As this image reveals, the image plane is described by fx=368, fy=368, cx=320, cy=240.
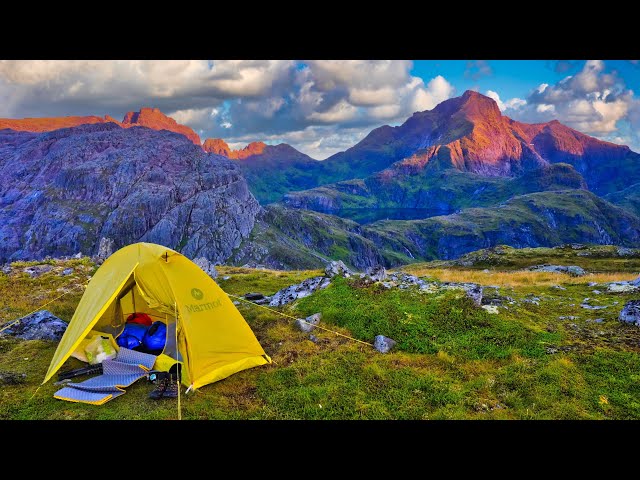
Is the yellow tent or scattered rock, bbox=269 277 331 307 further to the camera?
scattered rock, bbox=269 277 331 307

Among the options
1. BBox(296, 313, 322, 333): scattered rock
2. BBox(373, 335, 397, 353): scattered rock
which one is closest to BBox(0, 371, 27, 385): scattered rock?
BBox(296, 313, 322, 333): scattered rock

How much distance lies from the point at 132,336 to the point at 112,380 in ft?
9.00

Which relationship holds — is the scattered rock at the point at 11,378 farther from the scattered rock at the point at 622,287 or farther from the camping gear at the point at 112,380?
the scattered rock at the point at 622,287

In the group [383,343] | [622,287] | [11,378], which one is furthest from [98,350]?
[622,287]

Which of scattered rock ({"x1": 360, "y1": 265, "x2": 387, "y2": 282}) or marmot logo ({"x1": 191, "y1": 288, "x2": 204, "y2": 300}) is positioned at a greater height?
marmot logo ({"x1": 191, "y1": 288, "x2": 204, "y2": 300})

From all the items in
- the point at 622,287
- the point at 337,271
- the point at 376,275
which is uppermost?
the point at 337,271

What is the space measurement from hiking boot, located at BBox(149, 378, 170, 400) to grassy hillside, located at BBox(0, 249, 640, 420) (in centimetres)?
23

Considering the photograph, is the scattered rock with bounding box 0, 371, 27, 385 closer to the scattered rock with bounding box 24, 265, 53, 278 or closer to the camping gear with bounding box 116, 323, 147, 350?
the camping gear with bounding box 116, 323, 147, 350

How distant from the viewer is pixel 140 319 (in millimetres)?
15703

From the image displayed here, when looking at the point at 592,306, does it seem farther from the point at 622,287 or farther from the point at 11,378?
the point at 11,378

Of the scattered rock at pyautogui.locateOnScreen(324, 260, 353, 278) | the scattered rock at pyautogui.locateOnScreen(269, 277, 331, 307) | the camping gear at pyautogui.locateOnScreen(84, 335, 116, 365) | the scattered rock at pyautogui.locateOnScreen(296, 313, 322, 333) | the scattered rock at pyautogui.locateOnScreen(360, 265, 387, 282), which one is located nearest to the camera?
the camping gear at pyautogui.locateOnScreen(84, 335, 116, 365)

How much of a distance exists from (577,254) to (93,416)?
7319 cm

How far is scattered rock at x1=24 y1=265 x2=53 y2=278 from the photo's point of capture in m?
24.8
